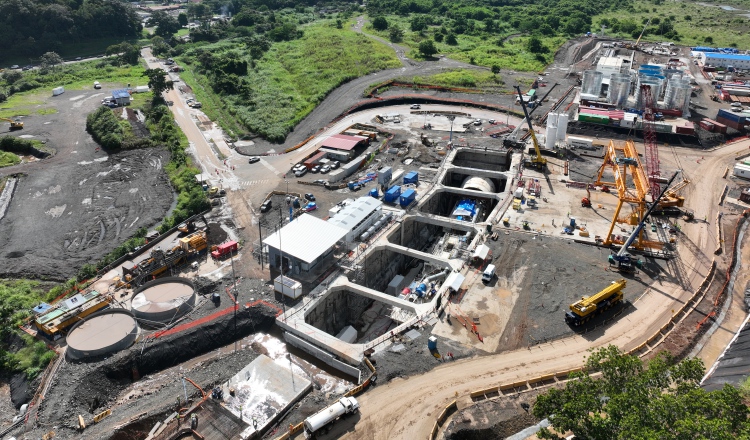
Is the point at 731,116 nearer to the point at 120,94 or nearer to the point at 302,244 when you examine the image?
the point at 302,244

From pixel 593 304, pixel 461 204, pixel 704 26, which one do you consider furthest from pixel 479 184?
pixel 704 26

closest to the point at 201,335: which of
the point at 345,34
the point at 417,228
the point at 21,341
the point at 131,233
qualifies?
the point at 21,341

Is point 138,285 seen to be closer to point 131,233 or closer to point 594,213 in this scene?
point 131,233

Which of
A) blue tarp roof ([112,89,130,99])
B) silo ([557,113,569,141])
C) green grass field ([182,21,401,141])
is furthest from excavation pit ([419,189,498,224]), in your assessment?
blue tarp roof ([112,89,130,99])

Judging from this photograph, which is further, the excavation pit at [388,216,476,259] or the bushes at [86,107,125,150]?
the bushes at [86,107,125,150]

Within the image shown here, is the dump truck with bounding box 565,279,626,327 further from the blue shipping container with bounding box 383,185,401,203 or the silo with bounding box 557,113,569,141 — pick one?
the silo with bounding box 557,113,569,141

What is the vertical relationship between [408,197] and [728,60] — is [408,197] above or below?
below
